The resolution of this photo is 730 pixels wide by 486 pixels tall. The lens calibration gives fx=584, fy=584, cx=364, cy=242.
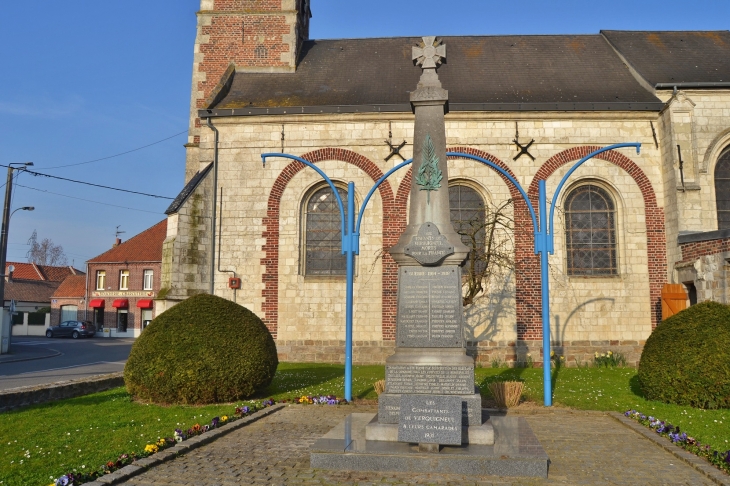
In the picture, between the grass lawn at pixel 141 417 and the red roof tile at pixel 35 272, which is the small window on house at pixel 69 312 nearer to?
the red roof tile at pixel 35 272

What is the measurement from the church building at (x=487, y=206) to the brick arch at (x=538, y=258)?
0.12ft

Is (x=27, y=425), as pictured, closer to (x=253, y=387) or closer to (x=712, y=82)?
(x=253, y=387)

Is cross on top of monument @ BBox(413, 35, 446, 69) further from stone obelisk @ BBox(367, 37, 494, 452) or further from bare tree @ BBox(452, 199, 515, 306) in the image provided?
bare tree @ BBox(452, 199, 515, 306)

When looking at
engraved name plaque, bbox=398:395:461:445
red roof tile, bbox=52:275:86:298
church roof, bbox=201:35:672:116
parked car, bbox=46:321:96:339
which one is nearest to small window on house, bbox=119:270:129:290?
parked car, bbox=46:321:96:339

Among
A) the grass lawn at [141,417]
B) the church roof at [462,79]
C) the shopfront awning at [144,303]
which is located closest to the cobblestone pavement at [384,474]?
the grass lawn at [141,417]

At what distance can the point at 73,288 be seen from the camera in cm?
4266

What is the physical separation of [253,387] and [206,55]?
12.4 metres

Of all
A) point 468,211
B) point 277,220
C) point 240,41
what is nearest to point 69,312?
point 240,41

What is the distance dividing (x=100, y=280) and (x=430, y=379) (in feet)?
129

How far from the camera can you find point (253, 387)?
957 cm

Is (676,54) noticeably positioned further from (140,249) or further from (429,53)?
(140,249)

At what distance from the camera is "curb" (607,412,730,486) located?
17.5 feet

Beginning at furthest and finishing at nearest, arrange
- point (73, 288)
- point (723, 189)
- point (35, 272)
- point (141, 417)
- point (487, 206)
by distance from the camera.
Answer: point (35, 272) < point (73, 288) < point (487, 206) < point (723, 189) < point (141, 417)

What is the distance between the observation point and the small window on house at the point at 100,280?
1590 inches
